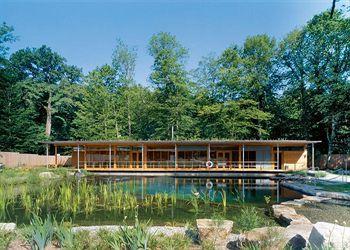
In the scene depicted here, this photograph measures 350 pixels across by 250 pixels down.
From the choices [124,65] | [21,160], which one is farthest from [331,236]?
[124,65]

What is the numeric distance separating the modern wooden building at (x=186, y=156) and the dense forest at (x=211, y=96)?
350 centimetres

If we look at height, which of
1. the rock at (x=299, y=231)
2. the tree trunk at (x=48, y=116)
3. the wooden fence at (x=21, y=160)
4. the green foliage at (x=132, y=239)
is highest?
the tree trunk at (x=48, y=116)

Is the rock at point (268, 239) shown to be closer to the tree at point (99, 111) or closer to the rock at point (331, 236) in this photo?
the rock at point (331, 236)

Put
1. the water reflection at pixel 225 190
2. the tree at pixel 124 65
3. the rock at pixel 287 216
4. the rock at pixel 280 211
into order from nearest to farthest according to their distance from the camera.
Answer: the rock at pixel 287 216, the rock at pixel 280 211, the water reflection at pixel 225 190, the tree at pixel 124 65

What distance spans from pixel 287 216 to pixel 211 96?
26.9 m

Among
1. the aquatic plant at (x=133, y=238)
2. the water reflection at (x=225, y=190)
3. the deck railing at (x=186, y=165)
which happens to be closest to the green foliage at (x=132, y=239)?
the aquatic plant at (x=133, y=238)

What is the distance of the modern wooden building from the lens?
27.6m

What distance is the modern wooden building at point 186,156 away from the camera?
27.6m

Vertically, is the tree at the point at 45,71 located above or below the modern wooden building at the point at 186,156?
above

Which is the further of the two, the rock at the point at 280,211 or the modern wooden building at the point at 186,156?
the modern wooden building at the point at 186,156

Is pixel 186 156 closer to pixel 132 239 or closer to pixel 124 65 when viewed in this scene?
pixel 124 65

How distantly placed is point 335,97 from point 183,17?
13911 millimetres

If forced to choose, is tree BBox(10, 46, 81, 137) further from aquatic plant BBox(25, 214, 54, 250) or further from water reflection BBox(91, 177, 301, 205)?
aquatic plant BBox(25, 214, 54, 250)

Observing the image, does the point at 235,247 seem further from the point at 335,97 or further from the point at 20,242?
the point at 335,97
